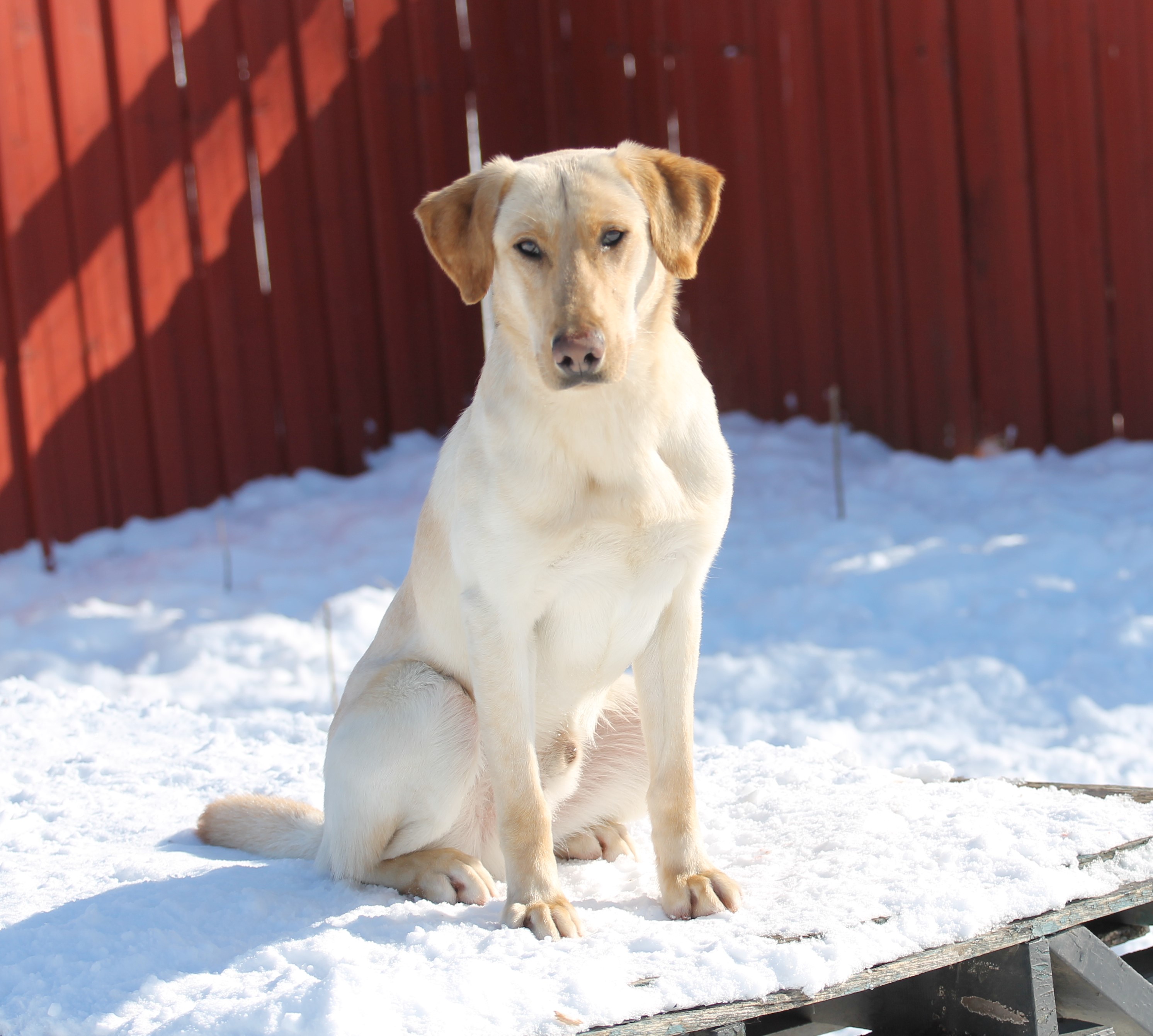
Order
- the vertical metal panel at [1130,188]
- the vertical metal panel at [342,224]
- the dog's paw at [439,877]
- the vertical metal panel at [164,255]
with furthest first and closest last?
1. the vertical metal panel at [342,224]
2. the vertical metal panel at [164,255]
3. the vertical metal panel at [1130,188]
4. the dog's paw at [439,877]

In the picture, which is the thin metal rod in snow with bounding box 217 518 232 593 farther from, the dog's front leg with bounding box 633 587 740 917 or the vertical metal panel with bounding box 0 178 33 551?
the dog's front leg with bounding box 633 587 740 917

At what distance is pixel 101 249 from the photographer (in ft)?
19.1

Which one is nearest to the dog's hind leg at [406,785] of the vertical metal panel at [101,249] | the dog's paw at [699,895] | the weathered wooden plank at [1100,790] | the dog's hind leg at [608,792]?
the dog's hind leg at [608,792]

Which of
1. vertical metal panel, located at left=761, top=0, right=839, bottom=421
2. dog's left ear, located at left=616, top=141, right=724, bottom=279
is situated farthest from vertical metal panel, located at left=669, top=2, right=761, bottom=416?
dog's left ear, located at left=616, top=141, right=724, bottom=279

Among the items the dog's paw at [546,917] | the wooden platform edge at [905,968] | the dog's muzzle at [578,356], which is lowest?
the wooden platform edge at [905,968]

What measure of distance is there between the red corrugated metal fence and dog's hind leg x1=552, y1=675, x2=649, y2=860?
3.96 meters

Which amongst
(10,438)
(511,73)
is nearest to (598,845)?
(10,438)

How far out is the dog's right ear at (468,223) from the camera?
220cm

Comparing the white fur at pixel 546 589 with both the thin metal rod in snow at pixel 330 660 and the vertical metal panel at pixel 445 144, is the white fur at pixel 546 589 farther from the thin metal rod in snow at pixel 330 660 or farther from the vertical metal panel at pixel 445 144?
the vertical metal panel at pixel 445 144

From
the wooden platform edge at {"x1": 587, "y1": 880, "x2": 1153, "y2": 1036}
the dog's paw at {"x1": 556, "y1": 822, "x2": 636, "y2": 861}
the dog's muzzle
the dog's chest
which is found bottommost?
the dog's paw at {"x1": 556, "y1": 822, "x2": 636, "y2": 861}

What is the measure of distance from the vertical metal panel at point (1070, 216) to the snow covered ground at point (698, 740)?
354 millimetres

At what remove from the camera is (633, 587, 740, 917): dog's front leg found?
2.23 m

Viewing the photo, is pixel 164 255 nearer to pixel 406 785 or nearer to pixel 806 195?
pixel 806 195

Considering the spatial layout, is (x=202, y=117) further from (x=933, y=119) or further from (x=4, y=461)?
(x=933, y=119)
